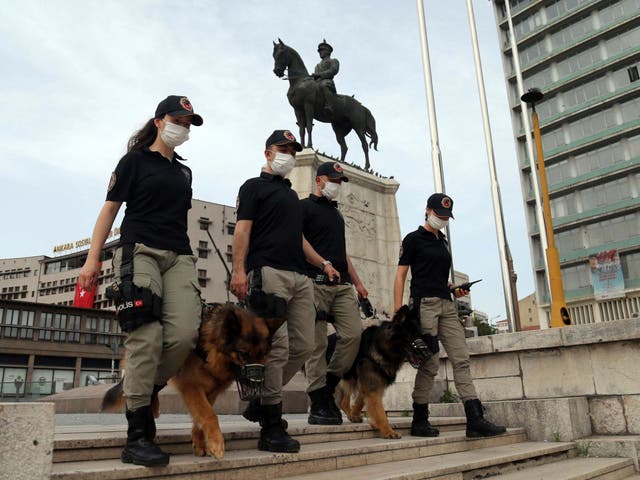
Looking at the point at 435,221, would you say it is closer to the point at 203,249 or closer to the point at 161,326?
the point at 161,326

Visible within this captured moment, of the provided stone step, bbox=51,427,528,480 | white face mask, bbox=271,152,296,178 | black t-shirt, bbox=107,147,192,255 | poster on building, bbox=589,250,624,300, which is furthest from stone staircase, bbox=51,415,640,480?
poster on building, bbox=589,250,624,300

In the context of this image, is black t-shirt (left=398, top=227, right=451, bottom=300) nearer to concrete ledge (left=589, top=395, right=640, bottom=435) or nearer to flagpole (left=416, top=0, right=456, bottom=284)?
concrete ledge (left=589, top=395, right=640, bottom=435)

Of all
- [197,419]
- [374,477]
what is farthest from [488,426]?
[197,419]

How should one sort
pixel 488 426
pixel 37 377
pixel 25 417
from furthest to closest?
pixel 37 377 → pixel 488 426 → pixel 25 417

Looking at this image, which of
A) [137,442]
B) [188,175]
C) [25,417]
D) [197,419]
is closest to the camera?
[25,417]

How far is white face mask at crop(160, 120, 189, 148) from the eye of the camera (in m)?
3.62

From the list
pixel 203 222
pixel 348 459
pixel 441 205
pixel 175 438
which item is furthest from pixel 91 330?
pixel 348 459

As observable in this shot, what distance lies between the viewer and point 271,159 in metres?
4.46

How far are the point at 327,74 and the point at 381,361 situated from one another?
38.5 ft

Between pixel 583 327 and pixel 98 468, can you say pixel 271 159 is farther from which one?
pixel 583 327

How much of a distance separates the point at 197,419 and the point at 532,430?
13.4 feet

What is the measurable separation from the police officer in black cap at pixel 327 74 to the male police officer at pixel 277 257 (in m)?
11.3

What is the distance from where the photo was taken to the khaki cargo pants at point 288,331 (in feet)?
12.6

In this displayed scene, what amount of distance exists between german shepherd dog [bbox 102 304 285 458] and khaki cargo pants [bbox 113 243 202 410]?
12 centimetres
